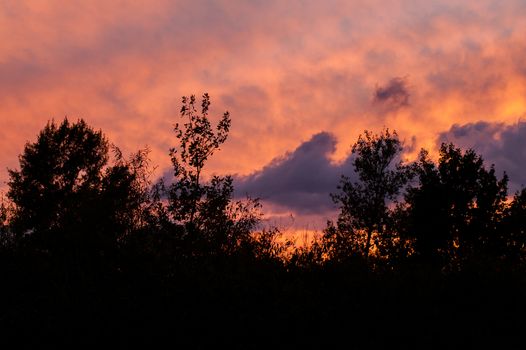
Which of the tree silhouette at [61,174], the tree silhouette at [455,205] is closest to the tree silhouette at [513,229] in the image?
the tree silhouette at [455,205]

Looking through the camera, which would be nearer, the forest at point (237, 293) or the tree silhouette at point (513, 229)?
the forest at point (237, 293)

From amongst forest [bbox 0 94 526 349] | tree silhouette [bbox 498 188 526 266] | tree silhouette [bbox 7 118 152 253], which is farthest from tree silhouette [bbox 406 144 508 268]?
forest [bbox 0 94 526 349]

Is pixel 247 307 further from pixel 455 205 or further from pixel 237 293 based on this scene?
pixel 455 205

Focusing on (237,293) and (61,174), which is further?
(61,174)

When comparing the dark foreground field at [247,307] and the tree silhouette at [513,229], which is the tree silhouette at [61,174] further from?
the tree silhouette at [513,229]

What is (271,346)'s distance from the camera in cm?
943

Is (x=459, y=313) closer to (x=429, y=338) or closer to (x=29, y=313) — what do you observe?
(x=429, y=338)

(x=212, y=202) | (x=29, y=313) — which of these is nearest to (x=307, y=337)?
(x=29, y=313)

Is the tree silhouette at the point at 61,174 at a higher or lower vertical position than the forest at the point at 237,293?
higher

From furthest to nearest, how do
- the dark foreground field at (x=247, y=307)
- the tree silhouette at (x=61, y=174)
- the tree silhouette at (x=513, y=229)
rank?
the tree silhouette at (x=513, y=229)
the tree silhouette at (x=61, y=174)
the dark foreground field at (x=247, y=307)

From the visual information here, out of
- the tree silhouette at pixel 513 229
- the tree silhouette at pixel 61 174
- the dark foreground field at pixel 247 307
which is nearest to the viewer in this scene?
the dark foreground field at pixel 247 307

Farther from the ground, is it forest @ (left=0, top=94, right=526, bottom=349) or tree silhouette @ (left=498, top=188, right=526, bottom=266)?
tree silhouette @ (left=498, top=188, right=526, bottom=266)

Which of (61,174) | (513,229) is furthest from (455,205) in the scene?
(61,174)

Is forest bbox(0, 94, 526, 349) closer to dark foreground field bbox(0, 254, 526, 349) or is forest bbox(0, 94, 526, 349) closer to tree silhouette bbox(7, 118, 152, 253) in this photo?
dark foreground field bbox(0, 254, 526, 349)
